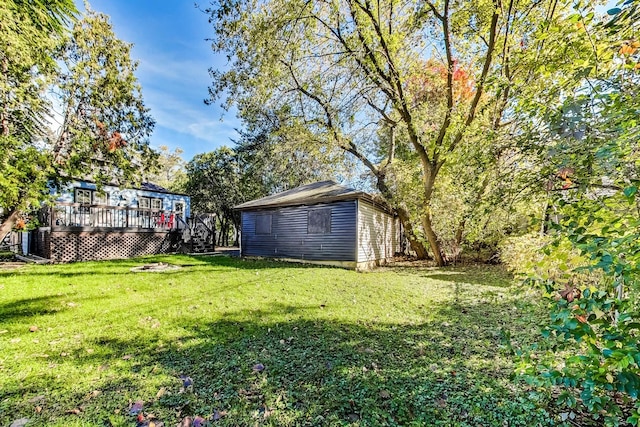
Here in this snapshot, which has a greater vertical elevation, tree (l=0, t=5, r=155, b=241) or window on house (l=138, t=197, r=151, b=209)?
tree (l=0, t=5, r=155, b=241)

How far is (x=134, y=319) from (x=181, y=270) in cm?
475

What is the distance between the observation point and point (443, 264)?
38.6ft

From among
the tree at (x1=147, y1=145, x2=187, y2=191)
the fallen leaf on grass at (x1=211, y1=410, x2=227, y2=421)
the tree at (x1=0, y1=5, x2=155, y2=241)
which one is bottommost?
the fallen leaf on grass at (x1=211, y1=410, x2=227, y2=421)

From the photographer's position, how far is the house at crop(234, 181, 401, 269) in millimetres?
10391

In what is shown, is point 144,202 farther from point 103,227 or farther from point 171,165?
point 171,165

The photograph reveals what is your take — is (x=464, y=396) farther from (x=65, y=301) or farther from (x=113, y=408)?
(x=65, y=301)

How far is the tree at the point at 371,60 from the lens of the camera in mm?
7730

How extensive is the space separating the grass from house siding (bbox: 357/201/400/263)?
4447 mm

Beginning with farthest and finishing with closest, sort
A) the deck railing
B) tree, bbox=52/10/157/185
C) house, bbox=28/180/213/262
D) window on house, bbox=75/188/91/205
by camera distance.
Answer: window on house, bbox=75/188/91/205
the deck railing
house, bbox=28/180/213/262
tree, bbox=52/10/157/185

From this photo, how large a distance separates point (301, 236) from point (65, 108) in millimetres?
8568

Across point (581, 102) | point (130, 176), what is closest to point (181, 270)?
point (130, 176)

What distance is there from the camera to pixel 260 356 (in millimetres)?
3207

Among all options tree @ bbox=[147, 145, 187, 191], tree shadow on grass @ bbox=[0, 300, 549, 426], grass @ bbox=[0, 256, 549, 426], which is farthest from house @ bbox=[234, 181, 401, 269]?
tree @ bbox=[147, 145, 187, 191]

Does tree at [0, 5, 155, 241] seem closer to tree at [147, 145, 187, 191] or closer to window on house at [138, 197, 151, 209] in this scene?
window on house at [138, 197, 151, 209]
